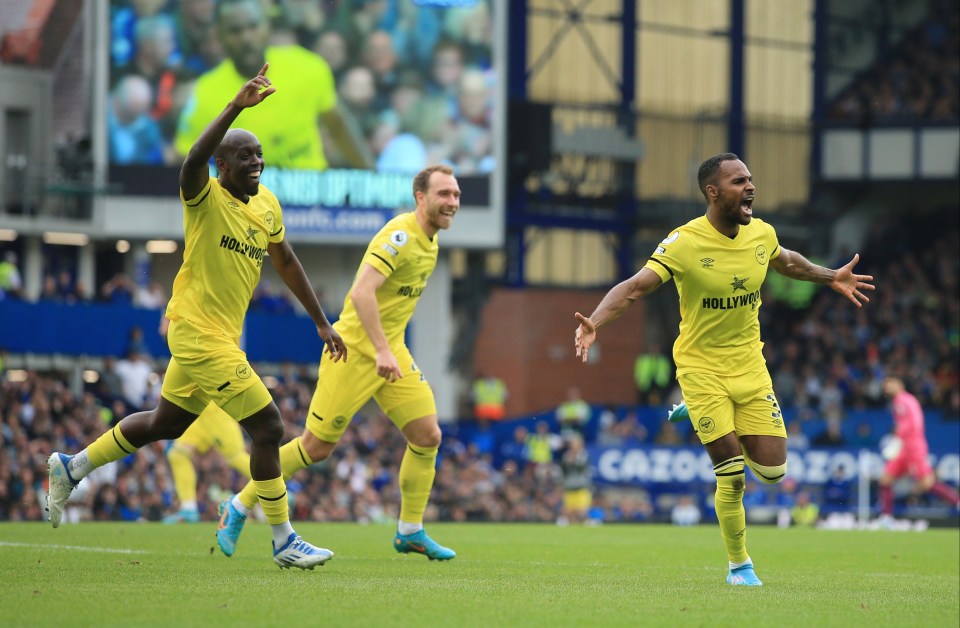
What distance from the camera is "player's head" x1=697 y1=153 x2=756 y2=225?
1023 centimetres

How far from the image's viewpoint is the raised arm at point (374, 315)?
10906mm

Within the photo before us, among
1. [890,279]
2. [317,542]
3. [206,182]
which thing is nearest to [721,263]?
[206,182]

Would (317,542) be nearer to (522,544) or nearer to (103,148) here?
(522,544)

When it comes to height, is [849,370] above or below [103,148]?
below

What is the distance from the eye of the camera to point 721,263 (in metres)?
10.3

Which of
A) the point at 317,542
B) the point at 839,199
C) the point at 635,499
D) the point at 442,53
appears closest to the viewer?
the point at 317,542

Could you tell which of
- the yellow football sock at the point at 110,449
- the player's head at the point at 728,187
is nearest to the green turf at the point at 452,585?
the yellow football sock at the point at 110,449

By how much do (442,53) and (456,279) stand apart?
6144 mm

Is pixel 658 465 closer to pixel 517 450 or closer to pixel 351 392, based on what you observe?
pixel 517 450

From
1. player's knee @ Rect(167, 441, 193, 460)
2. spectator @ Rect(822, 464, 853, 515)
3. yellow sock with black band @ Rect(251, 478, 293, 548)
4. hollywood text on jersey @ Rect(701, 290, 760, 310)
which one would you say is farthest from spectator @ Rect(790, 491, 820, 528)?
yellow sock with black band @ Rect(251, 478, 293, 548)

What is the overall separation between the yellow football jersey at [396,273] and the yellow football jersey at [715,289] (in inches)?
81.4

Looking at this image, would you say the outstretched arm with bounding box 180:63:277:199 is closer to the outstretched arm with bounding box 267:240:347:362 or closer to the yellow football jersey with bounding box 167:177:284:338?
the yellow football jersey with bounding box 167:177:284:338

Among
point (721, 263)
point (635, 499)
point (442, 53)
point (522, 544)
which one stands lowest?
point (635, 499)

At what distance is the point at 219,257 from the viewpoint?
10.2m
